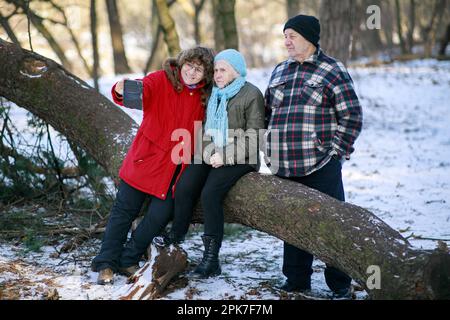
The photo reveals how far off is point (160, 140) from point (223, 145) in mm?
492

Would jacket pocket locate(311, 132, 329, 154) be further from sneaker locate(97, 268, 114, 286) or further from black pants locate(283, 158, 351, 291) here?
sneaker locate(97, 268, 114, 286)

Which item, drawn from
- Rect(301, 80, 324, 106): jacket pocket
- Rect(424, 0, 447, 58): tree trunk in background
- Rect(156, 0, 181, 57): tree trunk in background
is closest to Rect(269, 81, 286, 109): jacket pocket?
Rect(301, 80, 324, 106): jacket pocket

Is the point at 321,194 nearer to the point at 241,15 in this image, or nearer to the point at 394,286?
the point at 394,286

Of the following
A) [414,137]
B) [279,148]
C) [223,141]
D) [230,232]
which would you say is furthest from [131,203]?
[414,137]

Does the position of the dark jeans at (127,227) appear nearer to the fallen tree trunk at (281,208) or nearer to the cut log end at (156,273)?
the cut log end at (156,273)

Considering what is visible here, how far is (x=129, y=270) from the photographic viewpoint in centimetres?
412

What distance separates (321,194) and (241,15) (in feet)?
98.7

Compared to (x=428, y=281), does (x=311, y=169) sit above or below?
above

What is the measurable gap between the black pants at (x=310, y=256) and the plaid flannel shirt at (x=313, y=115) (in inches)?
4.4

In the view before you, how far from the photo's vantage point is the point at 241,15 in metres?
32.6

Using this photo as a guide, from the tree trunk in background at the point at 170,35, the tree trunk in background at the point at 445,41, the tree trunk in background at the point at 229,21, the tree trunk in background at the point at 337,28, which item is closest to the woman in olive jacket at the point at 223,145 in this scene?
the tree trunk in background at the point at 337,28

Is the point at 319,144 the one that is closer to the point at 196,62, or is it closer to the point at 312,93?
the point at 312,93

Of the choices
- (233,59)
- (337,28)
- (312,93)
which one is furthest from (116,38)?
(312,93)

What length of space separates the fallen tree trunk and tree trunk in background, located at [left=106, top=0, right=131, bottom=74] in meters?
11.8
